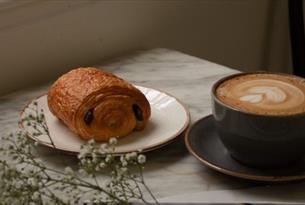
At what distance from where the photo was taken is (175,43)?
1375 millimetres

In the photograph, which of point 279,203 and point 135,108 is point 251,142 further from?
point 135,108

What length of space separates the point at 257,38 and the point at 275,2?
0.33ft

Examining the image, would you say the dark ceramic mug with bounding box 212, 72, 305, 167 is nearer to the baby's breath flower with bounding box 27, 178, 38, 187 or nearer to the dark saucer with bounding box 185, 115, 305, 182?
the dark saucer with bounding box 185, 115, 305, 182

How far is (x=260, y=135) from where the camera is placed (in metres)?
0.69

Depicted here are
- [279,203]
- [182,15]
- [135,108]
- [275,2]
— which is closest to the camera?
[279,203]

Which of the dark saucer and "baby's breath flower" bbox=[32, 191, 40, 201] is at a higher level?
"baby's breath flower" bbox=[32, 191, 40, 201]

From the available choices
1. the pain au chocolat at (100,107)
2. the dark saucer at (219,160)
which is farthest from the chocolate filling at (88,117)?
the dark saucer at (219,160)

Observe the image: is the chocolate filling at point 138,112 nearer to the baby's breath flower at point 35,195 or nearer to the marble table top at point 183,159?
the marble table top at point 183,159

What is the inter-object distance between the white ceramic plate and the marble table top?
0.02 meters

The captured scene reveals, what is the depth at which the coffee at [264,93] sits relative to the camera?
2.31 ft

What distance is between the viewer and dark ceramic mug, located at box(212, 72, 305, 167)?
0.68 m

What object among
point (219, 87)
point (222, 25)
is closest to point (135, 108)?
point (219, 87)

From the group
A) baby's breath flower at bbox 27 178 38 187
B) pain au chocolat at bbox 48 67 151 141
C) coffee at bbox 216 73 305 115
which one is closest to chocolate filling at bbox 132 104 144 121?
pain au chocolat at bbox 48 67 151 141

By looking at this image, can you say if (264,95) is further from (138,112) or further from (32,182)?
(32,182)
